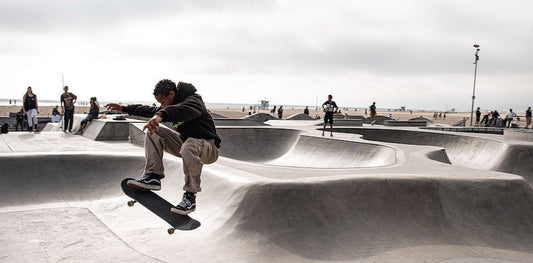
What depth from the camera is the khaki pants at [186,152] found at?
188 inches

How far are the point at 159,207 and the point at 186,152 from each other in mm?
955

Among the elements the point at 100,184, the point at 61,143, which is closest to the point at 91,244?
the point at 100,184

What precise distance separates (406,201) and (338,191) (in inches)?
46.0

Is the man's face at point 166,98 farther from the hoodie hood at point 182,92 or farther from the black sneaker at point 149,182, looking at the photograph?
the black sneaker at point 149,182

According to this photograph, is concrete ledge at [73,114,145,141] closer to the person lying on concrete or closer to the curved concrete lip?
the person lying on concrete

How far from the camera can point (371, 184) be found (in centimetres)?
637

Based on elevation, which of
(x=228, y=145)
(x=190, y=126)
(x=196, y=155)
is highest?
(x=190, y=126)

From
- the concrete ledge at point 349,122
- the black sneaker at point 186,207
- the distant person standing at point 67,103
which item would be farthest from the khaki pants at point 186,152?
the concrete ledge at point 349,122

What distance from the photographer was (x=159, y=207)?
5164 mm

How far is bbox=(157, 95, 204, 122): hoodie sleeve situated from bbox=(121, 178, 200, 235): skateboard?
4.52 feet

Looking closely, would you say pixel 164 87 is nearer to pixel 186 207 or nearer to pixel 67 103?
pixel 186 207

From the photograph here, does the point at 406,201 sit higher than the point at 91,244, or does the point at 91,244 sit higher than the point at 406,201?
the point at 406,201

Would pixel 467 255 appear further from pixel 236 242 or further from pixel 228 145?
pixel 228 145

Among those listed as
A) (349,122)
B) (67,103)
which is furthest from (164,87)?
(349,122)
